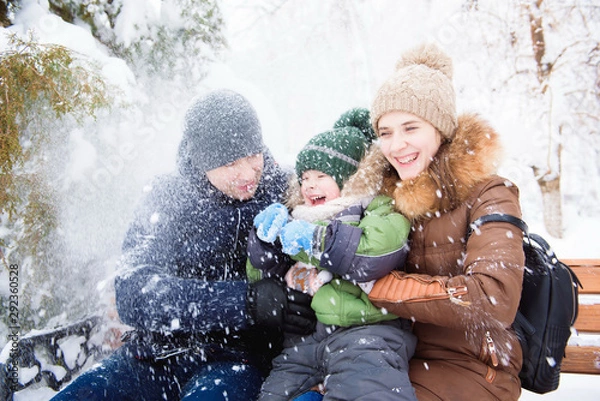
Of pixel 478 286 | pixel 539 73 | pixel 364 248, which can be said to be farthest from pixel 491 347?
pixel 539 73

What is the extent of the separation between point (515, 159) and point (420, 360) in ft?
32.4

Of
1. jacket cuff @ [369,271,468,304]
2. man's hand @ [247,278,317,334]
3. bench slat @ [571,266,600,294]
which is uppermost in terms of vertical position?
jacket cuff @ [369,271,468,304]

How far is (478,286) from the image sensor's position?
147 cm

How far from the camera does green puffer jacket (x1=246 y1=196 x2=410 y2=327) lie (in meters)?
1.67

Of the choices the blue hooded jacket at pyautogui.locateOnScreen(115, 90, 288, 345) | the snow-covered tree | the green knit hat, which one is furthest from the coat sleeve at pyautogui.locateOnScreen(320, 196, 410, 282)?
the snow-covered tree

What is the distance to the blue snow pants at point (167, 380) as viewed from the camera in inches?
73.2

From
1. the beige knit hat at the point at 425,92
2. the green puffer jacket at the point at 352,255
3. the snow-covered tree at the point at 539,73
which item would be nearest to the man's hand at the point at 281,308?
the green puffer jacket at the point at 352,255

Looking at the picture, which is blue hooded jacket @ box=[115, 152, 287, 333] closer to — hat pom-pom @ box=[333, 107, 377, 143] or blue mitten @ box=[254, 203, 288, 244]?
blue mitten @ box=[254, 203, 288, 244]

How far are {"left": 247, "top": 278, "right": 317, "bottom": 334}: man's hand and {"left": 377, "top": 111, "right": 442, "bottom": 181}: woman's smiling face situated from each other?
0.80 meters

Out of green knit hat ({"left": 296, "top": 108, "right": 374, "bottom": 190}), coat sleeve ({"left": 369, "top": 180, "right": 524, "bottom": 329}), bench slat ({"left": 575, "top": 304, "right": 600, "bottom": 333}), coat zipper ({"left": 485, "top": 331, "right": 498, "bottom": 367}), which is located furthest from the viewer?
bench slat ({"left": 575, "top": 304, "right": 600, "bottom": 333})

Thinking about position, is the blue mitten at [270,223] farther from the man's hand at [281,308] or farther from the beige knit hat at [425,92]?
the beige knit hat at [425,92]

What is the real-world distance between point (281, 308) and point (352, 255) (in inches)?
19.5

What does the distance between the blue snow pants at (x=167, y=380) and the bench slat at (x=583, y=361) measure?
2.08m

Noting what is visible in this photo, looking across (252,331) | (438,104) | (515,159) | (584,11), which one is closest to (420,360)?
(252,331)
